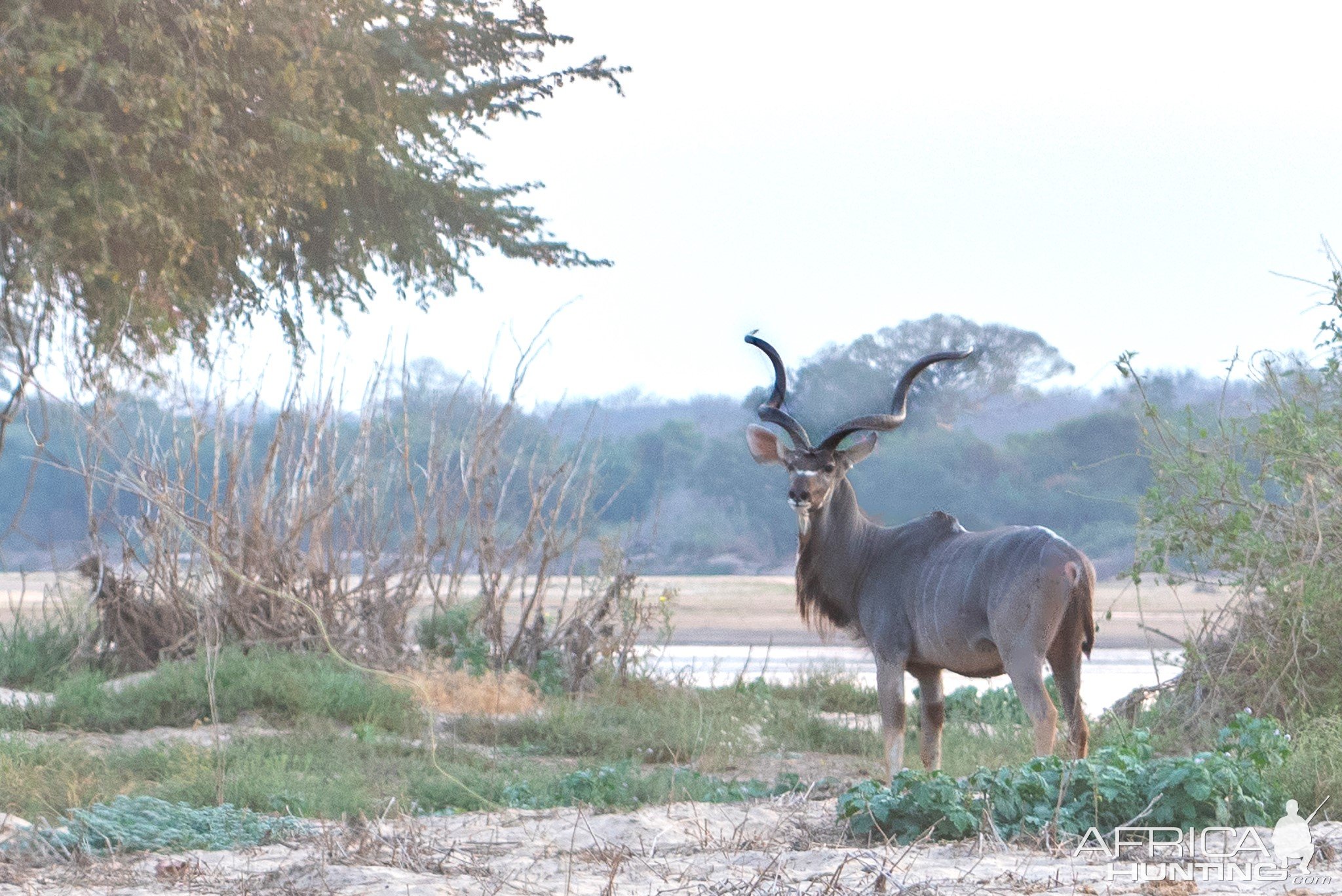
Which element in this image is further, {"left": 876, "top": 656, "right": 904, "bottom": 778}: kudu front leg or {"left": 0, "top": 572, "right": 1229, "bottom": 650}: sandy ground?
{"left": 0, "top": 572, "right": 1229, "bottom": 650}: sandy ground

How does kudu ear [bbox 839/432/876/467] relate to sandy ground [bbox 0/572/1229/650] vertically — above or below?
above

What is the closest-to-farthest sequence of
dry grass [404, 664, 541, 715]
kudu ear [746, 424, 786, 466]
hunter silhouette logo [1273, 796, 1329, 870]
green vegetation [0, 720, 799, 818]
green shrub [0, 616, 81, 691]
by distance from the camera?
hunter silhouette logo [1273, 796, 1329, 870], green vegetation [0, 720, 799, 818], kudu ear [746, 424, 786, 466], dry grass [404, 664, 541, 715], green shrub [0, 616, 81, 691]

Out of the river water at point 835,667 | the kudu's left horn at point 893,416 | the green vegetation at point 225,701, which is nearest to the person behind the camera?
the kudu's left horn at point 893,416

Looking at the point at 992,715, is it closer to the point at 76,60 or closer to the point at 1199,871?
the point at 1199,871

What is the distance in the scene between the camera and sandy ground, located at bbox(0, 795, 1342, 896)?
396cm

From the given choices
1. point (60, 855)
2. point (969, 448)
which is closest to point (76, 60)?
point (60, 855)

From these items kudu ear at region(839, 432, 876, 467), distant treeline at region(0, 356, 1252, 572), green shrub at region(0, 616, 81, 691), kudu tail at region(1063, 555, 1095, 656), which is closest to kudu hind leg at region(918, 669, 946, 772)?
kudu tail at region(1063, 555, 1095, 656)

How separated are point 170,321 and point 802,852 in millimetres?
7583

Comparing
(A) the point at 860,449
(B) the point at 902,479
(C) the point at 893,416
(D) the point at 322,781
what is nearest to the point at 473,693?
(D) the point at 322,781

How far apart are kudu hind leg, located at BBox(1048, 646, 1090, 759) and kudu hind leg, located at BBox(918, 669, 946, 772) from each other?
0.59 meters

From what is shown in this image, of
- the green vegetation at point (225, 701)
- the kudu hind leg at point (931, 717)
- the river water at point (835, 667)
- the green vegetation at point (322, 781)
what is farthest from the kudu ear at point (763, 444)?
the river water at point (835, 667)

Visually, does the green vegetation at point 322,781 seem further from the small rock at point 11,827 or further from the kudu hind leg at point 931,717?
the kudu hind leg at point 931,717

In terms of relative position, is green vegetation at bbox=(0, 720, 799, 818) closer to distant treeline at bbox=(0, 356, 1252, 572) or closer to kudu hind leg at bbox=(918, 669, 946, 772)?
kudu hind leg at bbox=(918, 669, 946, 772)

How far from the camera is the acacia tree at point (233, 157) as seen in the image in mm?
9375
